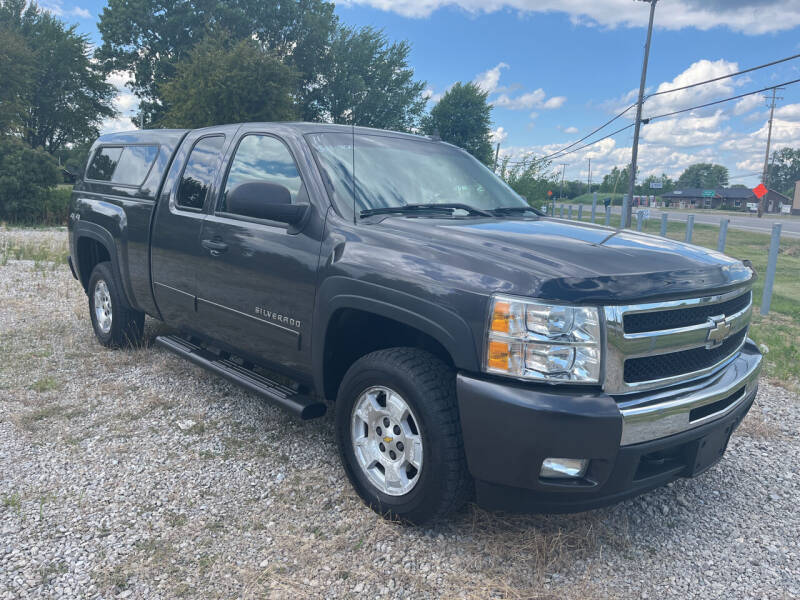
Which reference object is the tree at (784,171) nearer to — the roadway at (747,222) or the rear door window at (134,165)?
the roadway at (747,222)

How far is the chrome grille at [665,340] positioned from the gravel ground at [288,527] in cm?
87

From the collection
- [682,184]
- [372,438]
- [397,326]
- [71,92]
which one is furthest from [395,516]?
[682,184]

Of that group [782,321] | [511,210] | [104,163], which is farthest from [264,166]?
[782,321]

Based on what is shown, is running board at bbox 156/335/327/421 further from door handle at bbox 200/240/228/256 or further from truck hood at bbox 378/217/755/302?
truck hood at bbox 378/217/755/302

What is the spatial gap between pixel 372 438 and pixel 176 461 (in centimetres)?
135

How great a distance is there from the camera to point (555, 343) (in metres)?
2.34

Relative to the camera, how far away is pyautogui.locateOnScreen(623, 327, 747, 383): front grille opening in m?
2.47

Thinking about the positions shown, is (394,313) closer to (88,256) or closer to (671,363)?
(671,363)

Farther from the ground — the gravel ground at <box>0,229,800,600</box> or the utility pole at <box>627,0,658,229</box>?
the utility pole at <box>627,0,658,229</box>

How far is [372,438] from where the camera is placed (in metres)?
3.00

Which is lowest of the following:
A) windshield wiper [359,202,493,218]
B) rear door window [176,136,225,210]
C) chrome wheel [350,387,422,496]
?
chrome wheel [350,387,422,496]

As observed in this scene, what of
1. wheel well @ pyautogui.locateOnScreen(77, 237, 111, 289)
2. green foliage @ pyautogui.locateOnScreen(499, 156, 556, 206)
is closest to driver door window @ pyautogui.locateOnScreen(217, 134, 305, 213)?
wheel well @ pyautogui.locateOnScreen(77, 237, 111, 289)

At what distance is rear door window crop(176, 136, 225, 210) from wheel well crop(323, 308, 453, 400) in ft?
5.30

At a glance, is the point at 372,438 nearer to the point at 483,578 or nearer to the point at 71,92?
the point at 483,578
